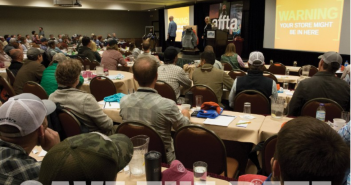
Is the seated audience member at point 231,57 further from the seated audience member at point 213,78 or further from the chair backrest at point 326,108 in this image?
the chair backrest at point 326,108

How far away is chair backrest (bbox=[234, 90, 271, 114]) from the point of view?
3439 mm

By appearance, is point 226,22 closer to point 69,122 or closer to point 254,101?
point 254,101

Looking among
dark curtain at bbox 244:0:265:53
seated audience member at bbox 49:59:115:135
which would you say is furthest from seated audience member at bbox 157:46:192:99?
dark curtain at bbox 244:0:265:53

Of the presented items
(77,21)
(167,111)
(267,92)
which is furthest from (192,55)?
(77,21)

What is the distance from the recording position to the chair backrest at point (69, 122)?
256 cm

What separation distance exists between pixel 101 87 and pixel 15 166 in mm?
3522

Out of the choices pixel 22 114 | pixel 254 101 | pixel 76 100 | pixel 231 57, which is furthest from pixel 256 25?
pixel 22 114

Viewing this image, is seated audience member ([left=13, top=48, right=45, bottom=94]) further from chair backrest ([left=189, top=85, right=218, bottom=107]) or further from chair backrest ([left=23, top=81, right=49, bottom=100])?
chair backrest ([left=189, top=85, right=218, bottom=107])

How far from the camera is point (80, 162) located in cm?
81

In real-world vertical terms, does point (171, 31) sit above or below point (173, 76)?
above

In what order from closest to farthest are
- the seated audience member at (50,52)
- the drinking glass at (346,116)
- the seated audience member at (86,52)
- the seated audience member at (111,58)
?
1. the drinking glass at (346,116)
2. the seated audience member at (111,58)
3. the seated audience member at (50,52)
4. the seated audience member at (86,52)

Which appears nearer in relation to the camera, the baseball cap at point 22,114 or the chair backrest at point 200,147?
the baseball cap at point 22,114

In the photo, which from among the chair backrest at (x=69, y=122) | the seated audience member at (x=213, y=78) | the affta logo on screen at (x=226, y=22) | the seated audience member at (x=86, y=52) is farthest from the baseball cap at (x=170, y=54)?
the affta logo on screen at (x=226, y=22)

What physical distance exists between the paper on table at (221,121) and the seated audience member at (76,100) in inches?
42.2
